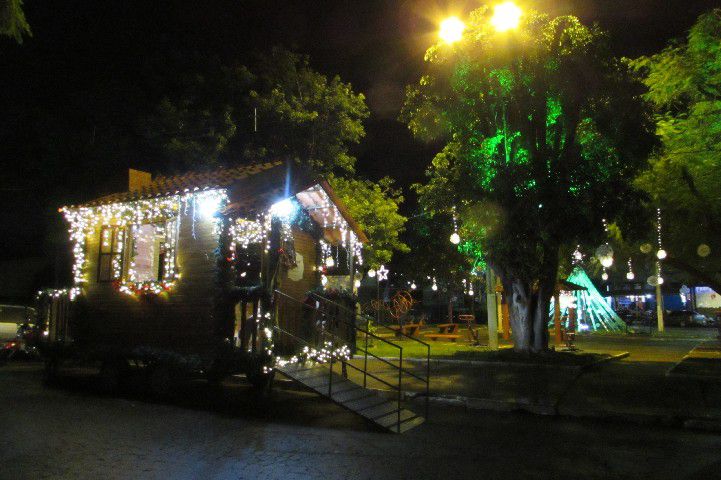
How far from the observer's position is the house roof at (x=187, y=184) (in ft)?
40.8

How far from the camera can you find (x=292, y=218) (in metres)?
13.7

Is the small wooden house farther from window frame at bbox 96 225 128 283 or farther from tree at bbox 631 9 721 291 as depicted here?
tree at bbox 631 9 721 291

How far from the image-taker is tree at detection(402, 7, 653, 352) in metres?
16.1

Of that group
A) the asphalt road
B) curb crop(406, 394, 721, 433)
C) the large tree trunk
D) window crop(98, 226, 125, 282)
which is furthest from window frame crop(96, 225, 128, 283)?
the large tree trunk

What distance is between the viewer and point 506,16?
1493 cm

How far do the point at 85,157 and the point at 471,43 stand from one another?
49.9ft

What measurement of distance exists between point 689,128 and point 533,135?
5588 mm

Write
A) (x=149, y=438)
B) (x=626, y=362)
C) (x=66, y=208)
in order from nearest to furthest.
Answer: (x=149, y=438) → (x=66, y=208) → (x=626, y=362)

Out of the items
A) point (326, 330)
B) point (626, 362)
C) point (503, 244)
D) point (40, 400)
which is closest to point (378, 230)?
point (503, 244)

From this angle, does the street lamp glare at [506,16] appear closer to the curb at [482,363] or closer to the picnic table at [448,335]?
the curb at [482,363]

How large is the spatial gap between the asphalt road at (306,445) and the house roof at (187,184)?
453cm

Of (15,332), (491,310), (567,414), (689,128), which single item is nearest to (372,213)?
(491,310)

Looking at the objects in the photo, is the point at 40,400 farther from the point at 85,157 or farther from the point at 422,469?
the point at 85,157

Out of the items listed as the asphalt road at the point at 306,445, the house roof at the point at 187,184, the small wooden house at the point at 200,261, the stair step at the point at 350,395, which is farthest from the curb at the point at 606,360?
the house roof at the point at 187,184
